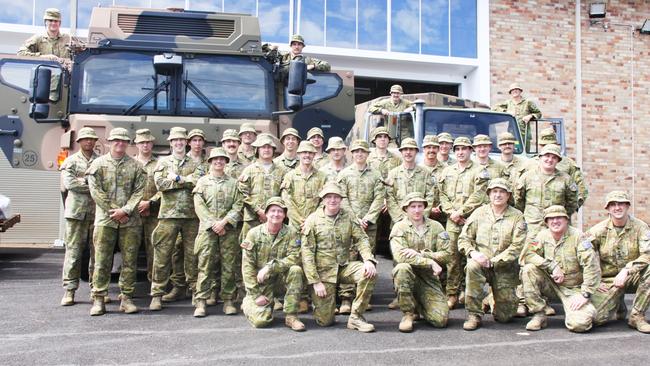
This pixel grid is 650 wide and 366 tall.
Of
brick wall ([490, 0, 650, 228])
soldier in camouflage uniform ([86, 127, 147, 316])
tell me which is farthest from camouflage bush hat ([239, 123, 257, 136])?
brick wall ([490, 0, 650, 228])

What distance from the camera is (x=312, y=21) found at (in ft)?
45.2

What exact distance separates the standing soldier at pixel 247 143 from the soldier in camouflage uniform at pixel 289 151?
33 cm

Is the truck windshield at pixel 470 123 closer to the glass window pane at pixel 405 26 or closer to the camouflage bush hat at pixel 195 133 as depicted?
the camouflage bush hat at pixel 195 133

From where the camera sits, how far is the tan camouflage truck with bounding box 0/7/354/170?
678 cm

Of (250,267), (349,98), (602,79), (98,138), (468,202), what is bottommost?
(250,267)

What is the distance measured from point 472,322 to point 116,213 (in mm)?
3368

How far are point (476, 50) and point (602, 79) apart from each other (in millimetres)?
2996

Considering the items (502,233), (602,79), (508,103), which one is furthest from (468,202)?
(602,79)

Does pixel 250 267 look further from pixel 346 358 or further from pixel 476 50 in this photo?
pixel 476 50

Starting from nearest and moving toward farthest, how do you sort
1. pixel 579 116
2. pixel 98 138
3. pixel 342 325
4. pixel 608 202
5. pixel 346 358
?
1. pixel 346 358
2. pixel 342 325
3. pixel 608 202
4. pixel 98 138
5. pixel 579 116

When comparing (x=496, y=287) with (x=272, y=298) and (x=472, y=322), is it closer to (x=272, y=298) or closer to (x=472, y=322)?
(x=472, y=322)

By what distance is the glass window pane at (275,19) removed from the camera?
535 inches

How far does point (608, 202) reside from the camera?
596cm

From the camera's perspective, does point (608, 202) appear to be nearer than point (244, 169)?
Yes
